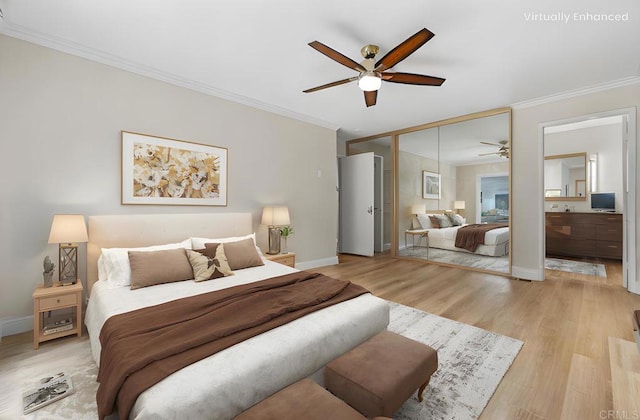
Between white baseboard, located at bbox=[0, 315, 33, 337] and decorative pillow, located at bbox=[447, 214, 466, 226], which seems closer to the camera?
white baseboard, located at bbox=[0, 315, 33, 337]

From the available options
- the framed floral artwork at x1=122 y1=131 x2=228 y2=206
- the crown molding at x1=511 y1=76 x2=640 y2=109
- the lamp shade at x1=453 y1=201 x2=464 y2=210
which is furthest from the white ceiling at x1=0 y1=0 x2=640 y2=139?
the lamp shade at x1=453 y1=201 x2=464 y2=210

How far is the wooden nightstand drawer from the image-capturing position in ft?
7.36

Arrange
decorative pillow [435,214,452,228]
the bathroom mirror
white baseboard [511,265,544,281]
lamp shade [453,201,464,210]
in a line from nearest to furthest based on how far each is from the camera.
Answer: white baseboard [511,265,544,281] → lamp shade [453,201,464,210] → decorative pillow [435,214,452,228] → the bathroom mirror

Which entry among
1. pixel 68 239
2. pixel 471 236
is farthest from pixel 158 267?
pixel 471 236

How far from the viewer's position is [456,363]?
205 cm

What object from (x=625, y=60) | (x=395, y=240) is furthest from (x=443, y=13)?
(x=395, y=240)

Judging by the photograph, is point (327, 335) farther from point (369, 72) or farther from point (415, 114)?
point (415, 114)

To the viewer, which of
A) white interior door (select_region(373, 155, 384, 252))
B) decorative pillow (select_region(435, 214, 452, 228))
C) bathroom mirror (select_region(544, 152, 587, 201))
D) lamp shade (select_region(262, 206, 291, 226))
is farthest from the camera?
white interior door (select_region(373, 155, 384, 252))

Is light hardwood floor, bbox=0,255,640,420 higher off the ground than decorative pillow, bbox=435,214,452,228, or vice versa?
decorative pillow, bbox=435,214,452,228

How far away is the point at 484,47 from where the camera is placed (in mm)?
2652

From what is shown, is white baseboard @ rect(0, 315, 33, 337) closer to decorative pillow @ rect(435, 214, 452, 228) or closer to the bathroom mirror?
decorative pillow @ rect(435, 214, 452, 228)

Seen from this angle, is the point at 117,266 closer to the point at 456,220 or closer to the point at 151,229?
the point at 151,229

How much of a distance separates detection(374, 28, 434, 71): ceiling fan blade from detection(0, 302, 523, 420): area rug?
2.45 m

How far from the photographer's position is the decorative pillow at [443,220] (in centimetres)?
512
